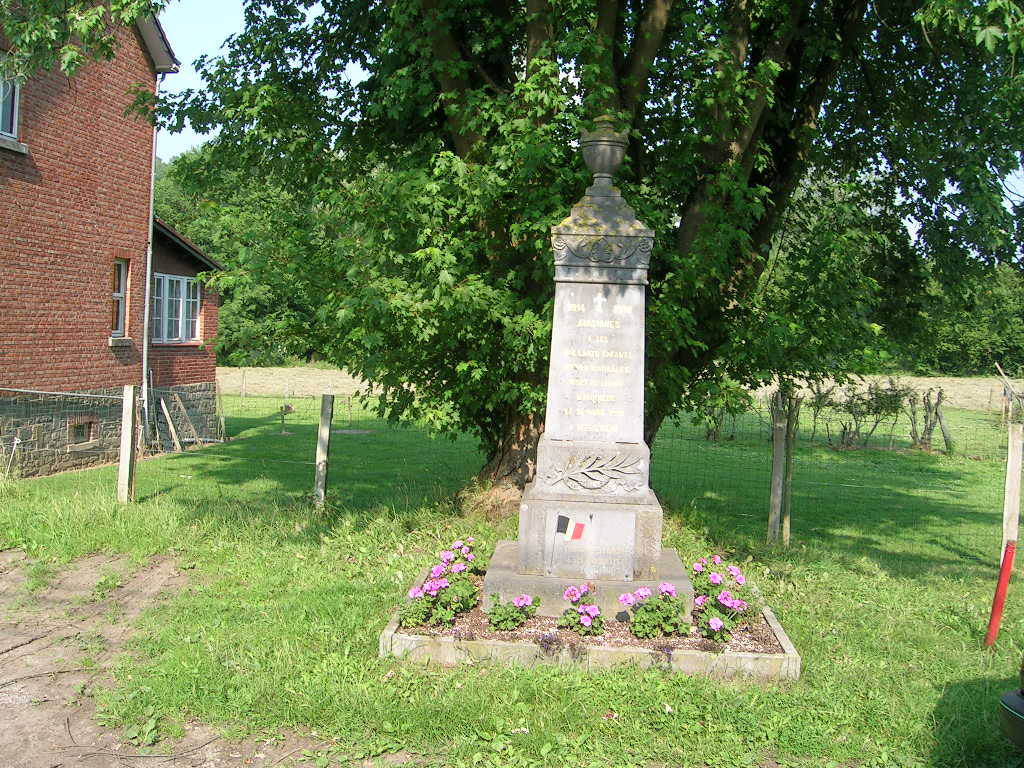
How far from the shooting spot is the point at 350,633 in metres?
6.22

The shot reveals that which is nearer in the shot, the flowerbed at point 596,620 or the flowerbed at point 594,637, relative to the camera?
the flowerbed at point 594,637

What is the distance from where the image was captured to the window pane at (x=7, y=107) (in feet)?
44.5

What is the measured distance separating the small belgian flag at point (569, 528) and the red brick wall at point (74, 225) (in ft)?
36.1

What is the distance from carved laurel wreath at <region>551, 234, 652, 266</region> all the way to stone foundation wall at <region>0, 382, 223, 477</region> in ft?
27.9

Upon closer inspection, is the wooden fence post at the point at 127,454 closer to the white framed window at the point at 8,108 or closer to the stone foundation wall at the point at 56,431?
the stone foundation wall at the point at 56,431

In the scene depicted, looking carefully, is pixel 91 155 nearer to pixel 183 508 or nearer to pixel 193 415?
pixel 193 415

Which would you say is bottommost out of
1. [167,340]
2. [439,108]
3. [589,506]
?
[589,506]

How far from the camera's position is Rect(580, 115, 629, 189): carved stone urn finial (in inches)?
268

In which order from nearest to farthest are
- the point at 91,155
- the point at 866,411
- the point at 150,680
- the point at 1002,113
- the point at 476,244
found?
the point at 150,680 < the point at 476,244 < the point at 1002,113 < the point at 91,155 < the point at 866,411

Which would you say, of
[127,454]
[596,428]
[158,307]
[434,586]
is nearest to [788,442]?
[596,428]

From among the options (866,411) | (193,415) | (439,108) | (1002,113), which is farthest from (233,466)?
(866,411)

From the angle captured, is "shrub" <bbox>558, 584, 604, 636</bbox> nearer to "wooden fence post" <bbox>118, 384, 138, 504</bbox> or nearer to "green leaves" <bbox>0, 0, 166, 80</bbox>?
"green leaves" <bbox>0, 0, 166, 80</bbox>

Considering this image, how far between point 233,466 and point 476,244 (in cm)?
967

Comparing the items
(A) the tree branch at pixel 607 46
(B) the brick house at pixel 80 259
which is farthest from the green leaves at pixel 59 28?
(A) the tree branch at pixel 607 46
